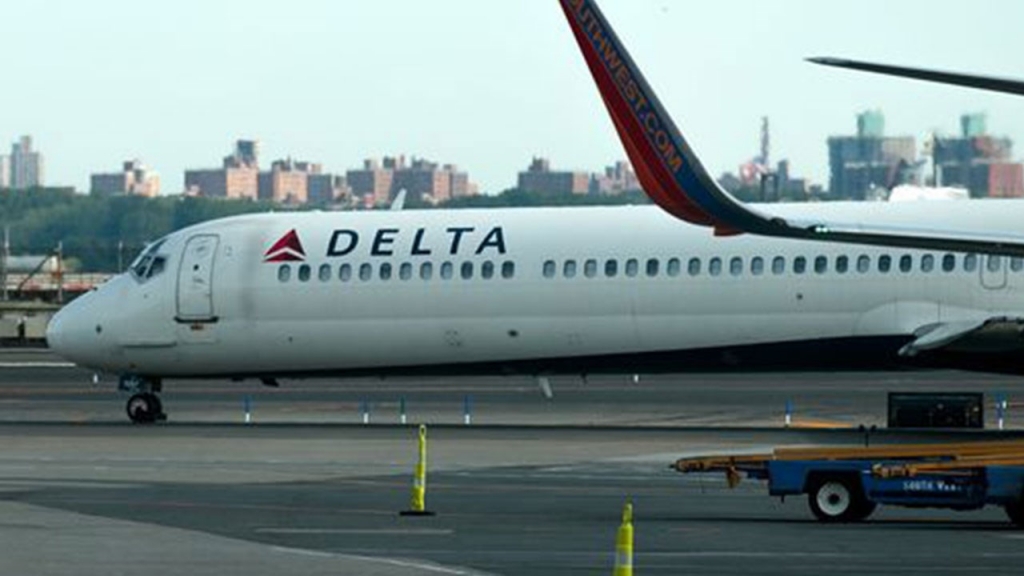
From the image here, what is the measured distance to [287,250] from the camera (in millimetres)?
52812

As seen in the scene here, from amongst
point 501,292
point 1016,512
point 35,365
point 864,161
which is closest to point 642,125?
point 1016,512

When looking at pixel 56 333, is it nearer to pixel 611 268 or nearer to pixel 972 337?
pixel 611 268

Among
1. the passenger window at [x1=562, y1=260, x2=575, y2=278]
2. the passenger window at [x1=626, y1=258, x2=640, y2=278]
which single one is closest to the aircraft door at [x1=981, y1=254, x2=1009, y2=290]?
the passenger window at [x1=626, y1=258, x2=640, y2=278]

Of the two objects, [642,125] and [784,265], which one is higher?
[642,125]

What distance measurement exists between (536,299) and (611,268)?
147 cm

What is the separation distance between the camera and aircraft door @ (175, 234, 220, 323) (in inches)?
2085

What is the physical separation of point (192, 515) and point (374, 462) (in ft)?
30.6

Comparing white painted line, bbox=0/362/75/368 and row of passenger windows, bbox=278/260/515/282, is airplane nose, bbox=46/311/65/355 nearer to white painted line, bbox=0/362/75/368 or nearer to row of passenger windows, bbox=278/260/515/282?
row of passenger windows, bbox=278/260/515/282

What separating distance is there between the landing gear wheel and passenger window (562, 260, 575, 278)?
8400mm

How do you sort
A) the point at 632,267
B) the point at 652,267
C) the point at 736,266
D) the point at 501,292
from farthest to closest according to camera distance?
the point at 501,292
the point at 632,267
the point at 652,267
the point at 736,266

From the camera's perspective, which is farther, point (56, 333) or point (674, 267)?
point (56, 333)

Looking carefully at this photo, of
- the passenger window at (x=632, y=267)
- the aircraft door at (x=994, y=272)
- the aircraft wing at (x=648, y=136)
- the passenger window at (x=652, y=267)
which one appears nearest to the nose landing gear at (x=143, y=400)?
the passenger window at (x=632, y=267)

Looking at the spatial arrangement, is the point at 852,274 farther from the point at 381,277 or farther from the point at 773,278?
the point at 381,277

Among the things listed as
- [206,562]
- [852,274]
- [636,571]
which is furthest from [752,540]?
[852,274]
